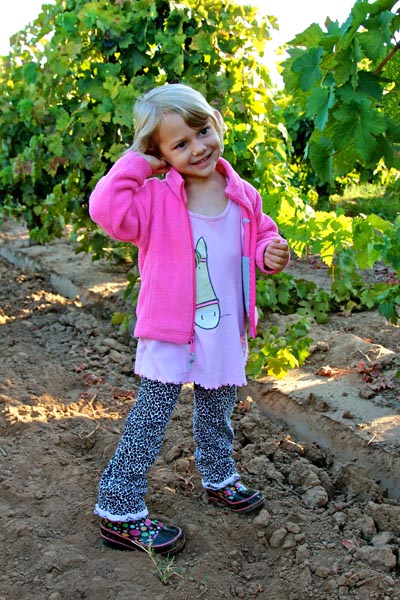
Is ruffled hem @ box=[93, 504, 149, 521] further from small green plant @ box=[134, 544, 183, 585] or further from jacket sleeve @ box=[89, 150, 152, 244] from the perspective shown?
jacket sleeve @ box=[89, 150, 152, 244]

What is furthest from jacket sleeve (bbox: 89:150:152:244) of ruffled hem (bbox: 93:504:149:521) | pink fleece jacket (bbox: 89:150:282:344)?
ruffled hem (bbox: 93:504:149:521)

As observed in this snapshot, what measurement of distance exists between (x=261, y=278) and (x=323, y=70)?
8.78ft

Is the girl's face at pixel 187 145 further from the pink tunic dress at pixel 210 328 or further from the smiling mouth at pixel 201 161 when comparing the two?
the pink tunic dress at pixel 210 328

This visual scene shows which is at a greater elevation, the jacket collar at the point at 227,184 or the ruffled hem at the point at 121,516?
the jacket collar at the point at 227,184

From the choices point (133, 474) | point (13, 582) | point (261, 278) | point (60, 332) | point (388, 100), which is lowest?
point (13, 582)

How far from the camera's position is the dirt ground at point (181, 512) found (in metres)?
2.42

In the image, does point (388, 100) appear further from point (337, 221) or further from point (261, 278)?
point (261, 278)

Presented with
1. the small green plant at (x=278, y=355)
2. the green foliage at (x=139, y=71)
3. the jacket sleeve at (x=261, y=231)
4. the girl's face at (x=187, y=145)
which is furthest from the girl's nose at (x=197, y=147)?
the green foliage at (x=139, y=71)

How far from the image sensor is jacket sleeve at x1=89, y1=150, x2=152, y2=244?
2375mm

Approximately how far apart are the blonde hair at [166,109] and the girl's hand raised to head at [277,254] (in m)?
0.44

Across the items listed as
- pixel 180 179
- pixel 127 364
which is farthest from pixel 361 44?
pixel 127 364

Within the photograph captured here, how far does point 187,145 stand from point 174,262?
36 centimetres

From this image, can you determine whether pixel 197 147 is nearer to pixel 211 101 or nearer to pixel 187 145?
pixel 187 145

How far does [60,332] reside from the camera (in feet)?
16.5
